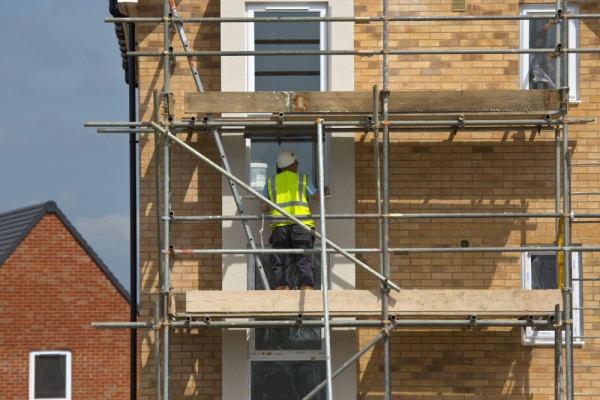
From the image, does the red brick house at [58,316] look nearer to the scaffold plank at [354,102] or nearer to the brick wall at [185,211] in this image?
the brick wall at [185,211]

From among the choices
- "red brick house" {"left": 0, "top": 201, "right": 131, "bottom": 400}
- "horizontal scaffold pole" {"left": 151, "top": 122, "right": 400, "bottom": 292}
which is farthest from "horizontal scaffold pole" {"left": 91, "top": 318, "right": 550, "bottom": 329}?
"red brick house" {"left": 0, "top": 201, "right": 131, "bottom": 400}

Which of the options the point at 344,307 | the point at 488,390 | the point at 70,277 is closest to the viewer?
the point at 344,307

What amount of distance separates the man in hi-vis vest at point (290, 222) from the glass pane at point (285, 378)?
100cm

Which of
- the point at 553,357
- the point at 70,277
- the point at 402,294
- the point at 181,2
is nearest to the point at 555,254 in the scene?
the point at 553,357

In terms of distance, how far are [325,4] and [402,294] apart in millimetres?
3635

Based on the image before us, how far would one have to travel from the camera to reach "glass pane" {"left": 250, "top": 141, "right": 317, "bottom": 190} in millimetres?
12953

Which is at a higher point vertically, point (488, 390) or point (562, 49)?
point (562, 49)

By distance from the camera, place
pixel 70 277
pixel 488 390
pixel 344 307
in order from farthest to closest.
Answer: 1. pixel 70 277
2. pixel 488 390
3. pixel 344 307

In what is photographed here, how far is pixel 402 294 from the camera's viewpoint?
11.8m

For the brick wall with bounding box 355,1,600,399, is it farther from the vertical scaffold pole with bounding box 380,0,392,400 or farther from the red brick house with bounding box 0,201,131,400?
the red brick house with bounding box 0,201,131,400

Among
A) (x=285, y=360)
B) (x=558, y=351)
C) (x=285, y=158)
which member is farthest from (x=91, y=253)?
(x=558, y=351)

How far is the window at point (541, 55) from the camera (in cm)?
1330

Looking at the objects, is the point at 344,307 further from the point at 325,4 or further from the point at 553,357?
the point at 325,4

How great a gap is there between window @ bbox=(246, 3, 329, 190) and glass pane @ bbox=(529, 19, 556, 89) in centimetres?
252
